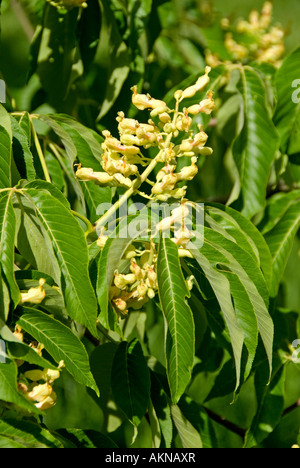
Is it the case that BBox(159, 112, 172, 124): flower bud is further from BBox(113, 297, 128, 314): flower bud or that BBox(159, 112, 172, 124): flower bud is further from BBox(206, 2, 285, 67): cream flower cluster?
BBox(206, 2, 285, 67): cream flower cluster

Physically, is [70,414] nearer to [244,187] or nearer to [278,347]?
[278,347]

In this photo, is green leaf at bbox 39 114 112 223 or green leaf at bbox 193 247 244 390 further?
green leaf at bbox 39 114 112 223

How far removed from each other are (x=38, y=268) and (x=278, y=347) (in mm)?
733

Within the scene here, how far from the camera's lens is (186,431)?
1322 millimetres

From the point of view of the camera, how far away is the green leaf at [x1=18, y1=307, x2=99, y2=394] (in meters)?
0.96

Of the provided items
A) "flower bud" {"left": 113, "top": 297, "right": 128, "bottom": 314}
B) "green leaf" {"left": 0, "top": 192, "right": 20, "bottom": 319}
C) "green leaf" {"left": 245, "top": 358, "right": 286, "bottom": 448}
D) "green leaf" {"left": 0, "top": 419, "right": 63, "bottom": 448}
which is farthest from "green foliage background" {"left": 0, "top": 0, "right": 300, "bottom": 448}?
"green leaf" {"left": 0, "top": 192, "right": 20, "bottom": 319}

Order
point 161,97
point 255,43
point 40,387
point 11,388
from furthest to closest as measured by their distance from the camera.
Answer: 1. point 255,43
2. point 161,97
3. point 40,387
4. point 11,388

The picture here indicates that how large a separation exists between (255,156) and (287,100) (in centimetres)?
17

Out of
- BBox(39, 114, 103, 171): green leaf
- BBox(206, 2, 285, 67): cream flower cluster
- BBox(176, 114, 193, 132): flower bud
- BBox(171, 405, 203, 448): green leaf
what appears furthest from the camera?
BBox(206, 2, 285, 67): cream flower cluster

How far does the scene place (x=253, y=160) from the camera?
55.9 inches

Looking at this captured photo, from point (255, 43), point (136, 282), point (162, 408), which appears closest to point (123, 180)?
point (136, 282)

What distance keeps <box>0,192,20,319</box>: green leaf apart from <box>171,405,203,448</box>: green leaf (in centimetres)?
56

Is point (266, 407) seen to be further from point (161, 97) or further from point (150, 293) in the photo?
point (161, 97)

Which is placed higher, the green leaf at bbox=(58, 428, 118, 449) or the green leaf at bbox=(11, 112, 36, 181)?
the green leaf at bbox=(11, 112, 36, 181)
